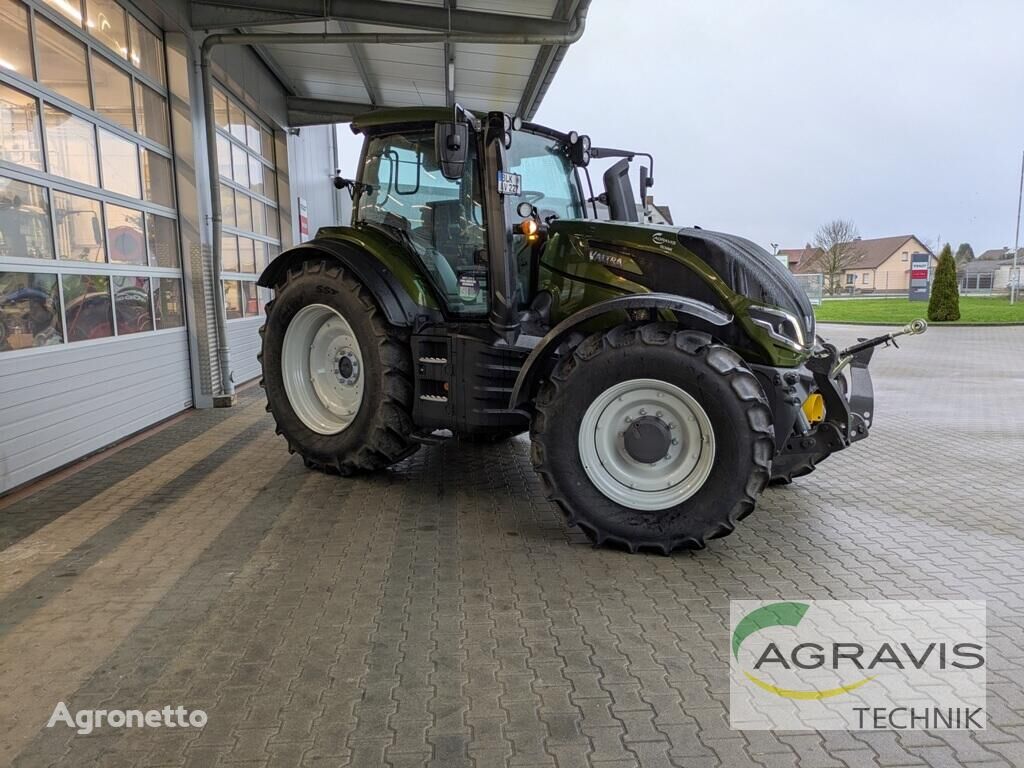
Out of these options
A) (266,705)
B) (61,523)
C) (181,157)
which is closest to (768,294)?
(266,705)

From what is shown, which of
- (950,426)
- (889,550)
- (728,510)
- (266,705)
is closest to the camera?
(266,705)

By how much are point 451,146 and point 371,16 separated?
534cm

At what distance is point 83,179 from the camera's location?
6.14m

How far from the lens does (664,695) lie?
2.55 m

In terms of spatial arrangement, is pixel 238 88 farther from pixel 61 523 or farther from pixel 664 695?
pixel 664 695

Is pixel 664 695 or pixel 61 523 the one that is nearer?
pixel 664 695

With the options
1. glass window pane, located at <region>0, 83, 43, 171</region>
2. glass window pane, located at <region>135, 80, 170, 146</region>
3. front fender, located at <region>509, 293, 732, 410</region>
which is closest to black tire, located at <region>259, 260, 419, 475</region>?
front fender, located at <region>509, 293, 732, 410</region>

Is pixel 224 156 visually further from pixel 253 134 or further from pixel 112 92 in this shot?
pixel 112 92

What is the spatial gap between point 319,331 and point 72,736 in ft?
11.9

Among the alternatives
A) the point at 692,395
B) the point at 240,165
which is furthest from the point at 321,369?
the point at 240,165

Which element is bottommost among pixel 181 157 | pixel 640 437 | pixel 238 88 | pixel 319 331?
pixel 640 437

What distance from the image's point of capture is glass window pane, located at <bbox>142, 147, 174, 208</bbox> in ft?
24.5

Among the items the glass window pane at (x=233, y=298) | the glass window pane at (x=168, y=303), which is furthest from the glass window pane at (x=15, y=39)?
the glass window pane at (x=233, y=298)

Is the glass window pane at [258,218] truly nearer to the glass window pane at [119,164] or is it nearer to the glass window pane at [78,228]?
the glass window pane at [119,164]
